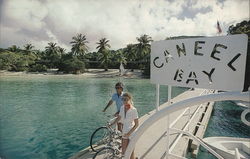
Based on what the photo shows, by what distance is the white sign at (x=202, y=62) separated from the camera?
2.44 meters

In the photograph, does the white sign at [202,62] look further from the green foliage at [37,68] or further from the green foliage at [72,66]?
the green foliage at [37,68]

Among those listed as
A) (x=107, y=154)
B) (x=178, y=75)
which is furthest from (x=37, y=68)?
(x=178, y=75)

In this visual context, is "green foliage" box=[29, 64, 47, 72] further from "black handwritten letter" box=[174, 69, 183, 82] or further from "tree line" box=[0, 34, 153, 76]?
"black handwritten letter" box=[174, 69, 183, 82]

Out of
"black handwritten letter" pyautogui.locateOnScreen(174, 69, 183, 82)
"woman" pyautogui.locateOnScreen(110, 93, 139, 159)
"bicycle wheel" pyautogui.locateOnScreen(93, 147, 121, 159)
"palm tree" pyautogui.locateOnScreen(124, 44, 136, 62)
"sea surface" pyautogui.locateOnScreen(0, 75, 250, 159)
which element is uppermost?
"palm tree" pyautogui.locateOnScreen(124, 44, 136, 62)

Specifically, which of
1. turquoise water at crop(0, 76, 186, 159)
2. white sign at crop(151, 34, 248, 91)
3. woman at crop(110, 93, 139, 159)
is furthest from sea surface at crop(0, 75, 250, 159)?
white sign at crop(151, 34, 248, 91)

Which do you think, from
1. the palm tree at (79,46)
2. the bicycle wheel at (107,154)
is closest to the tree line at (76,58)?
the palm tree at (79,46)

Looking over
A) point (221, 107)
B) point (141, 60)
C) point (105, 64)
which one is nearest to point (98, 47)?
point (105, 64)

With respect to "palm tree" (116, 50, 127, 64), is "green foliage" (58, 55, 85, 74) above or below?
below

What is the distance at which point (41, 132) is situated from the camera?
373 inches

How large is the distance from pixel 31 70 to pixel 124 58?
25.9 metres

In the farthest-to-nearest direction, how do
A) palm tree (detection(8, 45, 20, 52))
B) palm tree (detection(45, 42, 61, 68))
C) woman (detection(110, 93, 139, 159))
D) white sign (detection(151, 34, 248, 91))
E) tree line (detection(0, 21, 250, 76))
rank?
1. palm tree (detection(8, 45, 20, 52))
2. palm tree (detection(45, 42, 61, 68))
3. tree line (detection(0, 21, 250, 76))
4. woman (detection(110, 93, 139, 159))
5. white sign (detection(151, 34, 248, 91))

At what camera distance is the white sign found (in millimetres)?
2443

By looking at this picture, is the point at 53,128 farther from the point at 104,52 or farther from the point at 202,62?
the point at 104,52

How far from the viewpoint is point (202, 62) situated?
9.07 feet
